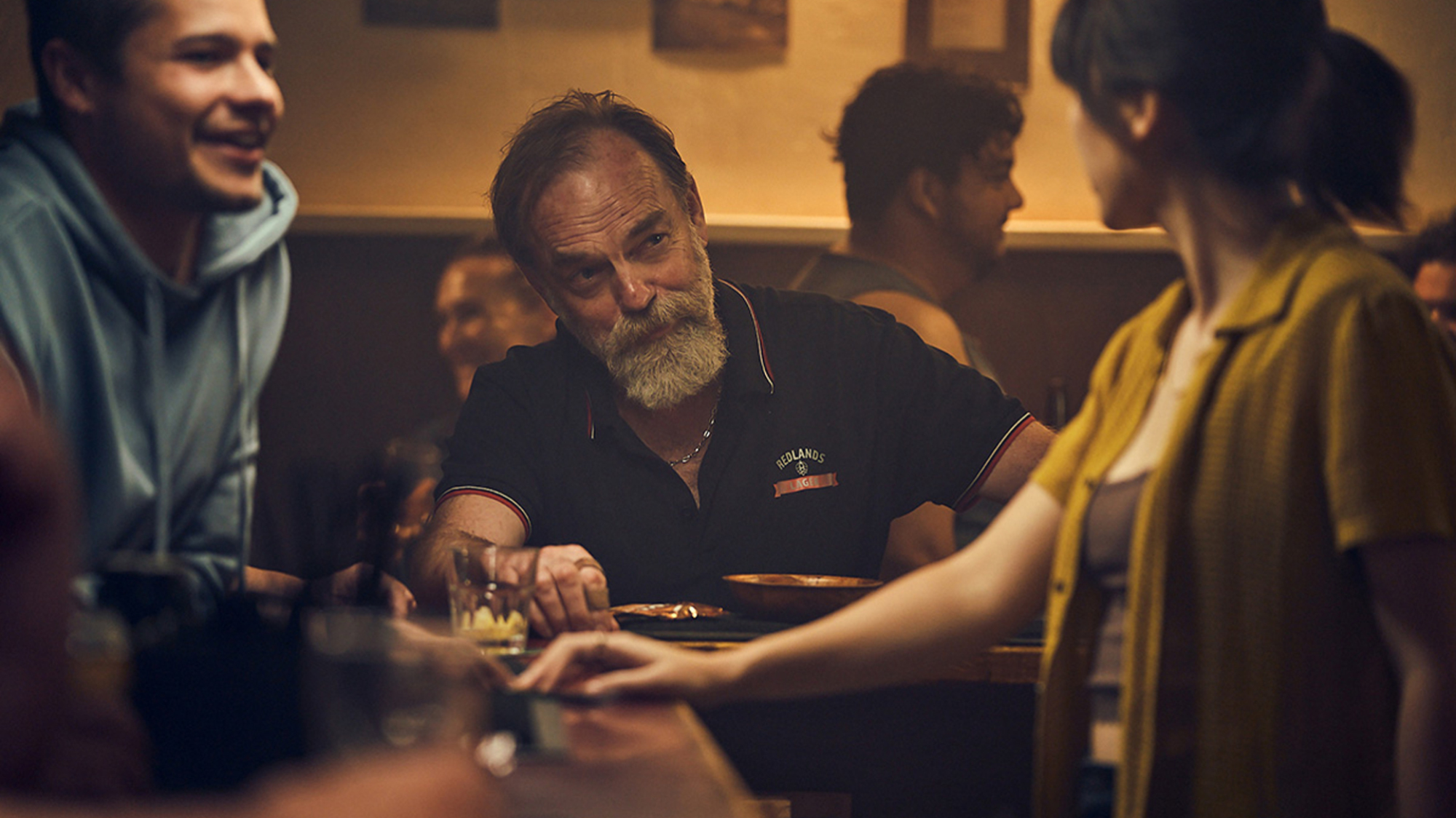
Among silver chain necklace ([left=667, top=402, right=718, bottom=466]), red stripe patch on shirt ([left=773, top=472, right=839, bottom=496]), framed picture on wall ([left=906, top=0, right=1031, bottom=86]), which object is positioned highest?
framed picture on wall ([left=906, top=0, right=1031, bottom=86])

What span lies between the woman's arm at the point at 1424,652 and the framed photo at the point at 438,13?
242 cm

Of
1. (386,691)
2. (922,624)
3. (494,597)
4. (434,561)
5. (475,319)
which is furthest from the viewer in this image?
(475,319)

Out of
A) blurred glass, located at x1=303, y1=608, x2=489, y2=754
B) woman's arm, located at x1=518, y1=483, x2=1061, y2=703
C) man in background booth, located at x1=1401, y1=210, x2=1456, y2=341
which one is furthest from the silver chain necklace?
man in background booth, located at x1=1401, y1=210, x2=1456, y2=341

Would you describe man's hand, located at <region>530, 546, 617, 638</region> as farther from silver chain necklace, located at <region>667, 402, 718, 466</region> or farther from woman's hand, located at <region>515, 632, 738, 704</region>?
silver chain necklace, located at <region>667, 402, 718, 466</region>

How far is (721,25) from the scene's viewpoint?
295cm

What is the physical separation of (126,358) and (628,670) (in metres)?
0.97

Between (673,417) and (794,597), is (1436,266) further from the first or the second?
(794,597)

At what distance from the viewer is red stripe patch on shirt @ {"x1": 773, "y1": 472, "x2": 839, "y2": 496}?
7.54ft

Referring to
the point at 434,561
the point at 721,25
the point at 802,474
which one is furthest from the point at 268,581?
the point at 721,25

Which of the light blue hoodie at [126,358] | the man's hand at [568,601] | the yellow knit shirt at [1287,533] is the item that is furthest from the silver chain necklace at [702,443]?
the yellow knit shirt at [1287,533]

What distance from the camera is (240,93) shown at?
5.57 ft

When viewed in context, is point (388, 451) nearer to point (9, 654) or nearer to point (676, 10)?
point (676, 10)

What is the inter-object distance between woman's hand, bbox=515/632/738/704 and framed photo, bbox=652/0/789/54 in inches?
84.2

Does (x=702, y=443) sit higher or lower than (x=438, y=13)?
lower
